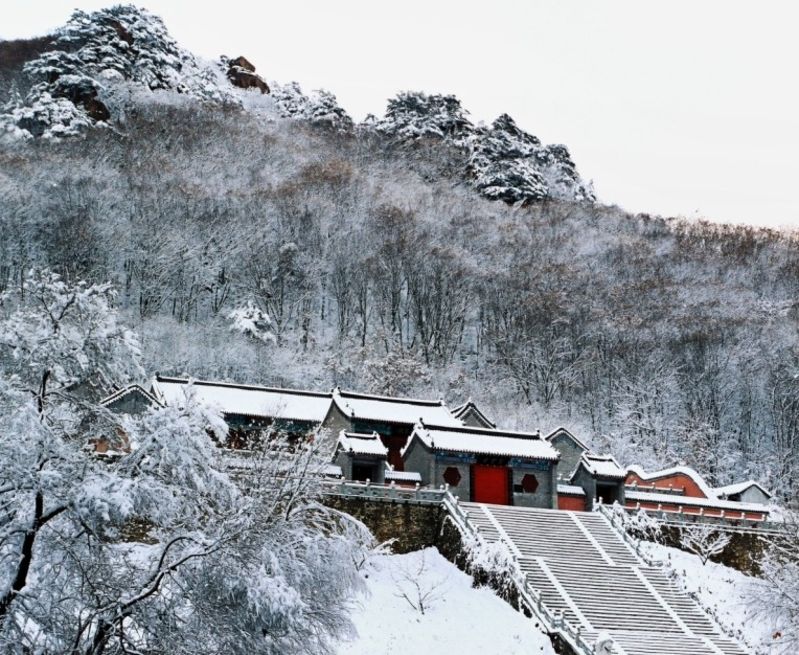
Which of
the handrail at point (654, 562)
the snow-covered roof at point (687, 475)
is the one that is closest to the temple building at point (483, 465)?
the handrail at point (654, 562)

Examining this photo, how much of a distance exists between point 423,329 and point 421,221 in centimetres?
2149

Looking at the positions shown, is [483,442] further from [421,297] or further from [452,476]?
[421,297]

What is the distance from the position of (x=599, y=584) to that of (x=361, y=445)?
35.6ft

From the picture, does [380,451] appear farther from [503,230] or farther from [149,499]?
[503,230]

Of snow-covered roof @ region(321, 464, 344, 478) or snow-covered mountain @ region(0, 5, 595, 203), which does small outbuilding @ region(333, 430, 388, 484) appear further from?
snow-covered mountain @ region(0, 5, 595, 203)

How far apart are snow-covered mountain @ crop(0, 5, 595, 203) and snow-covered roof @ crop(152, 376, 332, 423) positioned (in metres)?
50.5

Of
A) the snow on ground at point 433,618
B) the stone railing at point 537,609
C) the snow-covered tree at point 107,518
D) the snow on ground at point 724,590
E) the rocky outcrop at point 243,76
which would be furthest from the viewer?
the rocky outcrop at point 243,76

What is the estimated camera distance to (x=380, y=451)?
37750 mm

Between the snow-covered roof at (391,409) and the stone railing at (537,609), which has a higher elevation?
the snow-covered roof at (391,409)

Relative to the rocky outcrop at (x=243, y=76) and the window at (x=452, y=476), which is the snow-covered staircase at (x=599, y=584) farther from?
the rocky outcrop at (x=243, y=76)

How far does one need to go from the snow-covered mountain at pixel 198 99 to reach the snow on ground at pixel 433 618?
224 feet

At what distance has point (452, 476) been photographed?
38781mm

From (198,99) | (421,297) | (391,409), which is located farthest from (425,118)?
(391,409)

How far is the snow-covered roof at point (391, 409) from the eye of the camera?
43.8m
